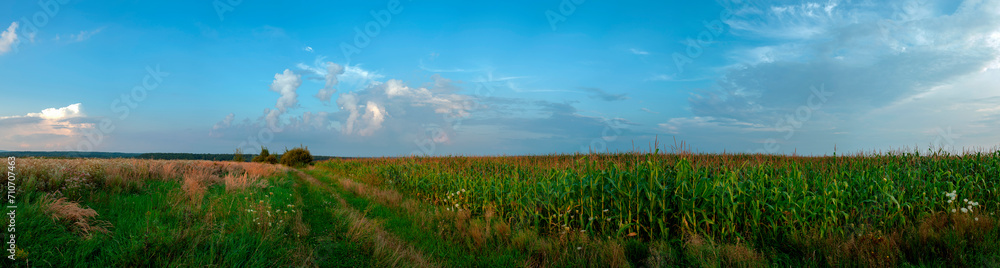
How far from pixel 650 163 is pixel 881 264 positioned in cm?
288

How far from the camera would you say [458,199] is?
10172mm

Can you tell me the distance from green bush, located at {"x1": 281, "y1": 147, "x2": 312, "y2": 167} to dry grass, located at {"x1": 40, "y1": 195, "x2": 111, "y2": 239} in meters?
44.8

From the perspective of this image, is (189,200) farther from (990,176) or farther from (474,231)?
(990,176)

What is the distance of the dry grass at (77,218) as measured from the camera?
4921 millimetres

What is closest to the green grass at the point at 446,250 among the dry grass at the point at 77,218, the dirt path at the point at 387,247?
the dirt path at the point at 387,247

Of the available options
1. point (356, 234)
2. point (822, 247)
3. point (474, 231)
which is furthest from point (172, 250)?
point (822, 247)

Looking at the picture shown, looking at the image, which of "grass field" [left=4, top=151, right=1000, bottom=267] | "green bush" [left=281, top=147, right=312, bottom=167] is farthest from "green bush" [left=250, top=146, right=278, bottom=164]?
"grass field" [left=4, top=151, right=1000, bottom=267]

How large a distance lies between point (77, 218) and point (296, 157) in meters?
46.2

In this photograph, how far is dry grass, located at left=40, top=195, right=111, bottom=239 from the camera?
16.1ft

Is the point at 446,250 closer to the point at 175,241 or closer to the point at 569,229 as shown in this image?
the point at 569,229

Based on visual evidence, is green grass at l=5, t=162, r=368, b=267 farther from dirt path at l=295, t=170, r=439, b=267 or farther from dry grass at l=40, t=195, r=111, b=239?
dirt path at l=295, t=170, r=439, b=267

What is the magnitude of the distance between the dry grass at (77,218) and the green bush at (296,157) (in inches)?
1764

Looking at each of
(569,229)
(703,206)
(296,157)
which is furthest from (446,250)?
(296,157)

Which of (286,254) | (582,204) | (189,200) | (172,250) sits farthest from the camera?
(189,200)
